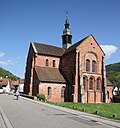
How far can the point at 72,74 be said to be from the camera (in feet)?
133

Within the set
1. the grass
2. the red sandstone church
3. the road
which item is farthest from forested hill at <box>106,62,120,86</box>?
the road

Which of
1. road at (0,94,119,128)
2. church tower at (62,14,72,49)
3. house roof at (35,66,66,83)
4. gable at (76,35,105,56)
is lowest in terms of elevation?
road at (0,94,119,128)

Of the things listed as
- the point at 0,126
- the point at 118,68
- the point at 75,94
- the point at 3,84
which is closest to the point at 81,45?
the point at 75,94

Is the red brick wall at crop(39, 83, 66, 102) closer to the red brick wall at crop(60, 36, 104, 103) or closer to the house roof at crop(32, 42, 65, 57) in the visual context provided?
the red brick wall at crop(60, 36, 104, 103)

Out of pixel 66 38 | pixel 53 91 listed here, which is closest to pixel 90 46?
pixel 66 38

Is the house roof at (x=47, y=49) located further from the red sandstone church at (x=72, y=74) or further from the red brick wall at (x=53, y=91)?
the red brick wall at (x=53, y=91)

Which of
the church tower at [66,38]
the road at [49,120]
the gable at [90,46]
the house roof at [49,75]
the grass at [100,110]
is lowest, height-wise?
the grass at [100,110]

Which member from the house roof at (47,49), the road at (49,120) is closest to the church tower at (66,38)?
the house roof at (47,49)

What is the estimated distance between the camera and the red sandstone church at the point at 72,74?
3872cm

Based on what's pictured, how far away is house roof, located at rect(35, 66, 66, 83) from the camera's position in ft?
128

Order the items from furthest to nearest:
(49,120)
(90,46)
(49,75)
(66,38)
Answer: (66,38) → (90,46) → (49,75) → (49,120)

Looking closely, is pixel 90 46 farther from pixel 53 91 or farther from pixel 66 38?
pixel 53 91

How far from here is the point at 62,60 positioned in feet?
151

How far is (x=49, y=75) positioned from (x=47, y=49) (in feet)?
29.0
